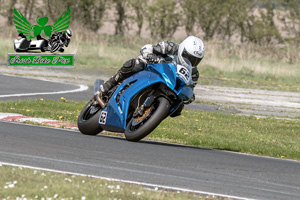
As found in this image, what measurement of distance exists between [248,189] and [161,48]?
3.67m

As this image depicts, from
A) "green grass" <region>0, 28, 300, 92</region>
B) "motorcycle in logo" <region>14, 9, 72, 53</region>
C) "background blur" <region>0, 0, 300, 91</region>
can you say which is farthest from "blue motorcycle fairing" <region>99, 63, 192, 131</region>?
"motorcycle in logo" <region>14, 9, 72, 53</region>

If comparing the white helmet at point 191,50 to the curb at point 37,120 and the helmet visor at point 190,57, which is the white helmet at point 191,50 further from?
the curb at point 37,120

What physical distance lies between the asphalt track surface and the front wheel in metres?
0.21

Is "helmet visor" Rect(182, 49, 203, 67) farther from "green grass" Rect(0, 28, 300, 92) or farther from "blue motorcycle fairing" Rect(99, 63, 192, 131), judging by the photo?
"green grass" Rect(0, 28, 300, 92)

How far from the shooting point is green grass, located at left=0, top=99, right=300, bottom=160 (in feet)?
40.1

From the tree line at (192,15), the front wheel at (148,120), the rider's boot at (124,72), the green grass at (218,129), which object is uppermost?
the rider's boot at (124,72)

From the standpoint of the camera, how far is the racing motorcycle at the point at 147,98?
408 inches

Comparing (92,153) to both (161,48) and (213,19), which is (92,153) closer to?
(161,48)

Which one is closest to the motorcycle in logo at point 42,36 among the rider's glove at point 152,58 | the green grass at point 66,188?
the rider's glove at point 152,58

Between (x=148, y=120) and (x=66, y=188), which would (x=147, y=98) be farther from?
(x=66, y=188)

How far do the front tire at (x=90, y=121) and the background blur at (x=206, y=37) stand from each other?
17577 millimetres

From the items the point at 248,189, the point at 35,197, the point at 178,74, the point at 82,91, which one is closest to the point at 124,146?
→ the point at 178,74

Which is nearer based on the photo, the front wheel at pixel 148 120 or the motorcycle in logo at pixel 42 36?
the front wheel at pixel 148 120

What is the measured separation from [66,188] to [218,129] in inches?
324
